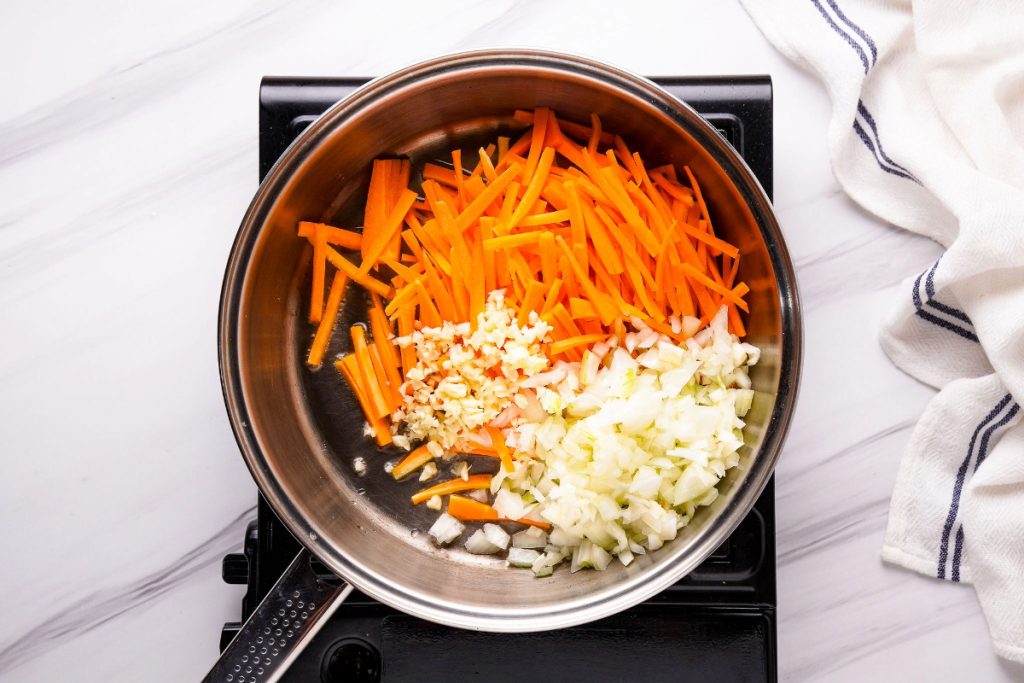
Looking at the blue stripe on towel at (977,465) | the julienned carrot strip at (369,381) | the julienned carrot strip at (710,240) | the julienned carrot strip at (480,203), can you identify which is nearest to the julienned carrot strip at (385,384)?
the julienned carrot strip at (369,381)

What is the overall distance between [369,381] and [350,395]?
7cm

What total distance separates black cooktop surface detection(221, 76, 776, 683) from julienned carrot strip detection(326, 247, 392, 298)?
0.54 feet

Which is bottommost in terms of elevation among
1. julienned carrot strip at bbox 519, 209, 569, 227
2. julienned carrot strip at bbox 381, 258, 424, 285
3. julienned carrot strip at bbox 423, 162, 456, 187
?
julienned carrot strip at bbox 381, 258, 424, 285

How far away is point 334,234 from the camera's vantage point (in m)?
1.08

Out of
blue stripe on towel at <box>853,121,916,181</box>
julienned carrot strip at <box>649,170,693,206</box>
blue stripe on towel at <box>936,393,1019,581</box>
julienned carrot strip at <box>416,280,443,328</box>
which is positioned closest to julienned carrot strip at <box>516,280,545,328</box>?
julienned carrot strip at <box>416,280,443,328</box>

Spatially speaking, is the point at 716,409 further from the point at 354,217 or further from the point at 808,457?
the point at 354,217

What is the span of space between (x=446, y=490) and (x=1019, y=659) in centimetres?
86

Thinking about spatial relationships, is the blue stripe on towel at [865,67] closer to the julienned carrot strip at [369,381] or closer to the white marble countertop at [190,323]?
the white marble countertop at [190,323]

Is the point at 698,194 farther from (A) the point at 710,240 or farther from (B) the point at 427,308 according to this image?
(B) the point at 427,308

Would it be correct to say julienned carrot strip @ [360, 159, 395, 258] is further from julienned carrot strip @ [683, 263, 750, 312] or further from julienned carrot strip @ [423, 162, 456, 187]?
julienned carrot strip @ [683, 263, 750, 312]

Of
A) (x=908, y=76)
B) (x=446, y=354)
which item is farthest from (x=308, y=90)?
(x=908, y=76)

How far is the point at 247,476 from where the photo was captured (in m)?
1.19

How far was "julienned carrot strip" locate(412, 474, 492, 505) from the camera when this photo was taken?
1.10 m

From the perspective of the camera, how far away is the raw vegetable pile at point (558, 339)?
1.00 m
